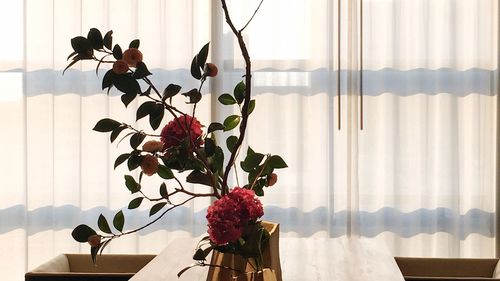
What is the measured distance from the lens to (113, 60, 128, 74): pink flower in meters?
1.35

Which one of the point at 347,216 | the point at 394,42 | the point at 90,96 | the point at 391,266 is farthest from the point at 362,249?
the point at 90,96

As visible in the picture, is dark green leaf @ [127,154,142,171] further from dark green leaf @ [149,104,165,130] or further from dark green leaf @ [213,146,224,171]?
dark green leaf @ [213,146,224,171]

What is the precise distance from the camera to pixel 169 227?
4.16 meters

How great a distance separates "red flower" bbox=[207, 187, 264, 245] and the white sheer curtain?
2633 mm

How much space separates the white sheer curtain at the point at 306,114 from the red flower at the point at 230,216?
8.64 feet

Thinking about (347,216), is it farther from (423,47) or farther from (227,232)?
(227,232)

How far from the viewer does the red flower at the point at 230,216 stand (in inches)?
52.7

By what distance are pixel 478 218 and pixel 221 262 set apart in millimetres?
2695

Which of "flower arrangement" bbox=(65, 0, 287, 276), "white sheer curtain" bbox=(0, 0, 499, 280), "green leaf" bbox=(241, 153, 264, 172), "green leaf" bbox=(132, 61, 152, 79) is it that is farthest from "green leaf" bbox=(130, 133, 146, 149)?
"white sheer curtain" bbox=(0, 0, 499, 280)

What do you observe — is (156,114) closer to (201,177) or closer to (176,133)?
(176,133)

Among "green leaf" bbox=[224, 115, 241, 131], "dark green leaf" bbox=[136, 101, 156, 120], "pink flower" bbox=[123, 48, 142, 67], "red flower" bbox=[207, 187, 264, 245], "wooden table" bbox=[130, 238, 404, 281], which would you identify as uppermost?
"pink flower" bbox=[123, 48, 142, 67]

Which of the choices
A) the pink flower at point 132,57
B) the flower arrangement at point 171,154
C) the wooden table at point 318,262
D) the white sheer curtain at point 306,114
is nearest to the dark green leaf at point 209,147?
the flower arrangement at point 171,154

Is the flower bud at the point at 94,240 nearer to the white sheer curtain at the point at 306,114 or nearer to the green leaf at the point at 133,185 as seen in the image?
the green leaf at the point at 133,185

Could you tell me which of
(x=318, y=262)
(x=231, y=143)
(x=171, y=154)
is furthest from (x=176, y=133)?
(x=318, y=262)
